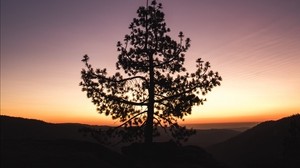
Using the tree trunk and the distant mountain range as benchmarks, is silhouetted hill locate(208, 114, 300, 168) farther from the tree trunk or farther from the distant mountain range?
the tree trunk

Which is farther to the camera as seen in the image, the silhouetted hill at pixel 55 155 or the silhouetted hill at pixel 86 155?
the silhouetted hill at pixel 86 155

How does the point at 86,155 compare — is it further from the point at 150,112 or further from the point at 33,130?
the point at 33,130

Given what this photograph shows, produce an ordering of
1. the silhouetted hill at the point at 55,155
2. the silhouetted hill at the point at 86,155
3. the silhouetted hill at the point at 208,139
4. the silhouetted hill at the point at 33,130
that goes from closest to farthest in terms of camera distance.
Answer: the silhouetted hill at the point at 55,155, the silhouetted hill at the point at 86,155, the silhouetted hill at the point at 33,130, the silhouetted hill at the point at 208,139

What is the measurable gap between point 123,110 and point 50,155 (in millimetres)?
8639

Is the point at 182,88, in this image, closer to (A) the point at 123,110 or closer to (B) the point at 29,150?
(A) the point at 123,110

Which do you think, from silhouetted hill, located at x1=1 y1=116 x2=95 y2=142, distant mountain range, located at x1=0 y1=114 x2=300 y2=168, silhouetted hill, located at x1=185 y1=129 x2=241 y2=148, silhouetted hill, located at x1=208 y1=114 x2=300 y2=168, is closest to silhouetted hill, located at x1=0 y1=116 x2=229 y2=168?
distant mountain range, located at x1=0 y1=114 x2=300 y2=168

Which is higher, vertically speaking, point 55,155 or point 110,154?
point 55,155

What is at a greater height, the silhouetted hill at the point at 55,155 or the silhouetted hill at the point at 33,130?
the silhouetted hill at the point at 33,130

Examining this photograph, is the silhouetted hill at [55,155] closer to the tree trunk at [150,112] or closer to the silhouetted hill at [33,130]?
the tree trunk at [150,112]

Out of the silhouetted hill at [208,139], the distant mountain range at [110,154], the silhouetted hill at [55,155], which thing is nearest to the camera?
the silhouetted hill at [55,155]

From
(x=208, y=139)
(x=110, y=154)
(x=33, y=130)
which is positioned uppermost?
(x=33, y=130)

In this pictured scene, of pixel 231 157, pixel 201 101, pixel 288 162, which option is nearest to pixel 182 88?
pixel 201 101

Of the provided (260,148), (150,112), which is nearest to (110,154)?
(150,112)

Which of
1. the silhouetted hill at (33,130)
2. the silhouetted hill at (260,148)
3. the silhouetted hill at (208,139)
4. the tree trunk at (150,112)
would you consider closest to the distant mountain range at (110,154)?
the silhouetted hill at (260,148)
